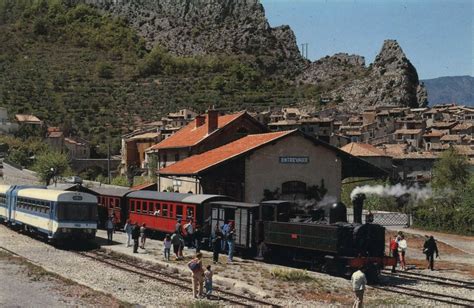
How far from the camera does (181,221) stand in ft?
95.3

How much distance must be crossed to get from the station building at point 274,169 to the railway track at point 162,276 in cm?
715

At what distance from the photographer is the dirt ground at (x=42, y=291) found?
1641 cm

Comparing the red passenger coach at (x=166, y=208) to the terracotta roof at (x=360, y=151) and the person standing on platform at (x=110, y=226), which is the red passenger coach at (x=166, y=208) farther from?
the terracotta roof at (x=360, y=151)

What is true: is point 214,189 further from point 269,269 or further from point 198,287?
point 198,287

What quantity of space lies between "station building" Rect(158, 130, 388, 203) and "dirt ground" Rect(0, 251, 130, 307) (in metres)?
11.9

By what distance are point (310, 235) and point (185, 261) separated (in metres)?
5.45

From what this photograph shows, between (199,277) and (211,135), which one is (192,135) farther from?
(199,277)

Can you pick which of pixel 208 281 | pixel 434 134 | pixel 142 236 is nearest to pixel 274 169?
pixel 142 236

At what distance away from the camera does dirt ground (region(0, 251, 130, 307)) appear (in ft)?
53.8

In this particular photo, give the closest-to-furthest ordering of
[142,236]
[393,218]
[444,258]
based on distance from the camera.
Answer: [142,236] < [444,258] < [393,218]

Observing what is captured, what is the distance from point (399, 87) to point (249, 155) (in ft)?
444

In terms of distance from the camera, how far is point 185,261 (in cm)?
2455

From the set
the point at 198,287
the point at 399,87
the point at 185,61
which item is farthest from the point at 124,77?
the point at 198,287

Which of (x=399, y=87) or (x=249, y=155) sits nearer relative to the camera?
(x=249, y=155)
